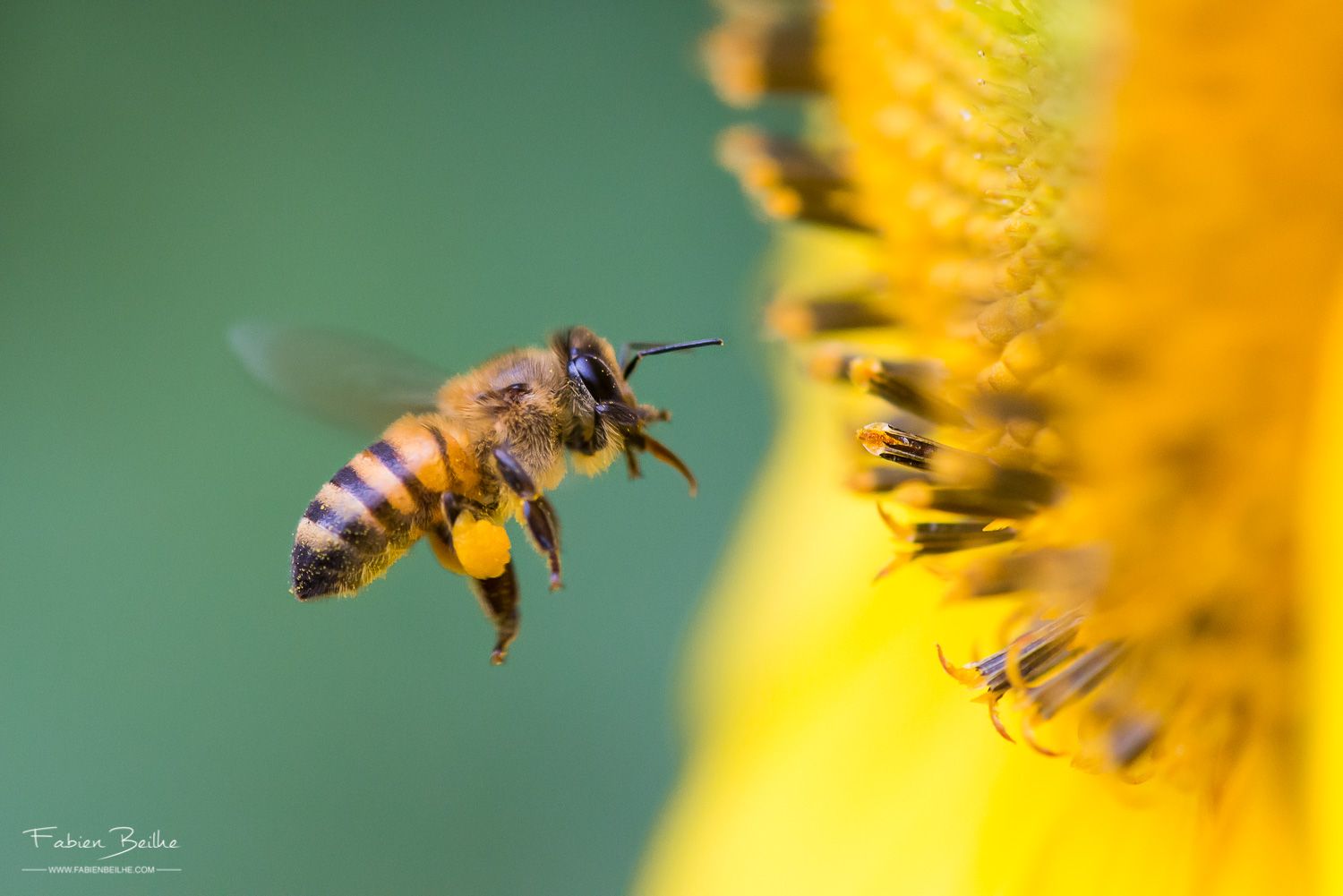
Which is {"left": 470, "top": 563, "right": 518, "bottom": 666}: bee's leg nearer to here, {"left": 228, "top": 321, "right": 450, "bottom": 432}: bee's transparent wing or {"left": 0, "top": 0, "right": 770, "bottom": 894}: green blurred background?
{"left": 228, "top": 321, "right": 450, "bottom": 432}: bee's transparent wing

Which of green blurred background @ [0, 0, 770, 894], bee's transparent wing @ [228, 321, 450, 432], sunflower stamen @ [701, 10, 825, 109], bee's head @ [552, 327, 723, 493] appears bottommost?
green blurred background @ [0, 0, 770, 894]

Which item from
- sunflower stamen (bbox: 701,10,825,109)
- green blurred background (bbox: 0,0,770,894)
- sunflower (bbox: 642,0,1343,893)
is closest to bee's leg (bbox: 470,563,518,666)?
sunflower (bbox: 642,0,1343,893)

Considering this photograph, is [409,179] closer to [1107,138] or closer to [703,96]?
[703,96]

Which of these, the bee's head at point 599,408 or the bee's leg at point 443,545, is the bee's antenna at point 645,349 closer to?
the bee's head at point 599,408

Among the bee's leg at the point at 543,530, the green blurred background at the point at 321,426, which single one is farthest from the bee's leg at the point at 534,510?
the green blurred background at the point at 321,426

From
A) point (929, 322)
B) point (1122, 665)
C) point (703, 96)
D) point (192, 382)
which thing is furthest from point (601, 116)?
point (1122, 665)

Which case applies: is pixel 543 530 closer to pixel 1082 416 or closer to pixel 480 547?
pixel 480 547
